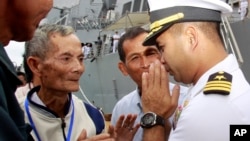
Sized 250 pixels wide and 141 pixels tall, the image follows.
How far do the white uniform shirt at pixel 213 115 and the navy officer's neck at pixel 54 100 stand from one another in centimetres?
86

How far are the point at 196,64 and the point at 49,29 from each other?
105cm

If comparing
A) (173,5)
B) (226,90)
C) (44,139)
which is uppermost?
(173,5)

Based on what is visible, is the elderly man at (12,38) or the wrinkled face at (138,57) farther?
the wrinkled face at (138,57)

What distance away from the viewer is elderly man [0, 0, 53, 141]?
0.99 meters

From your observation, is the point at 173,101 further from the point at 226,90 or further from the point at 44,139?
the point at 44,139

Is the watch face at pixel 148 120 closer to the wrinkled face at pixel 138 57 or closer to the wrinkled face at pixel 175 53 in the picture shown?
the wrinkled face at pixel 175 53

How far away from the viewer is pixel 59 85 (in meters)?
2.35

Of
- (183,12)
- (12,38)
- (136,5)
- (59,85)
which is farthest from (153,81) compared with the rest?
(136,5)

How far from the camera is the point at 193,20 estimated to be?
72.3 inches

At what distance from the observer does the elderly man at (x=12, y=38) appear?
99 centimetres

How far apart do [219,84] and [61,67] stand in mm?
1045

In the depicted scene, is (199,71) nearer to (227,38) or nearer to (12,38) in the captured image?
(12,38)

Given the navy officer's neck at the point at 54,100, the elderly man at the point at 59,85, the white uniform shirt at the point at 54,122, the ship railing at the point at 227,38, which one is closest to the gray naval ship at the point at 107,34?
the ship railing at the point at 227,38

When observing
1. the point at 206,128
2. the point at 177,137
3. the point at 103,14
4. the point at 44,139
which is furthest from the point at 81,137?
the point at 103,14
